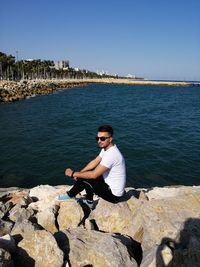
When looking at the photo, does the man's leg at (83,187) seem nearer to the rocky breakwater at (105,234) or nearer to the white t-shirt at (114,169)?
the rocky breakwater at (105,234)

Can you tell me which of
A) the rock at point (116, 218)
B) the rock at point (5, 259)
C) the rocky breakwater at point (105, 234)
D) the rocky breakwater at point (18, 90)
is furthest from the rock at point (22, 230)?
the rocky breakwater at point (18, 90)

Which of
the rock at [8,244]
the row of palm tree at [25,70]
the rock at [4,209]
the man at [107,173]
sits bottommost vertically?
the rock at [4,209]

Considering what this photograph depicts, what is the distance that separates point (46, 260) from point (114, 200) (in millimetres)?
2007

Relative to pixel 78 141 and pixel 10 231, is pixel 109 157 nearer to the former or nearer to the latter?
pixel 10 231

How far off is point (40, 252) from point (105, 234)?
124cm

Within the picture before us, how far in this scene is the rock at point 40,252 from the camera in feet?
14.3

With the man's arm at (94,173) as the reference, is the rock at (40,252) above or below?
below

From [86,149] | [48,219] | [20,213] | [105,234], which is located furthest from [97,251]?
[86,149]

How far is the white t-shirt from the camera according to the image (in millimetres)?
5656

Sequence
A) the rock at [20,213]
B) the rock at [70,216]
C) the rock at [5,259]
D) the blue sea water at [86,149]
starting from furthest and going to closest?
the blue sea water at [86,149] → the rock at [20,213] → the rock at [70,216] → the rock at [5,259]

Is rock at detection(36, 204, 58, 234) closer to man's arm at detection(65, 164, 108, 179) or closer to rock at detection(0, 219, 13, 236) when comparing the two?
rock at detection(0, 219, 13, 236)

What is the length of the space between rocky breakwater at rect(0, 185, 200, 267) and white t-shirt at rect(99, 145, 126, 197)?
36cm

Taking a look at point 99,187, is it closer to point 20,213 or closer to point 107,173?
point 107,173

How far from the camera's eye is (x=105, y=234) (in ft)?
16.6
